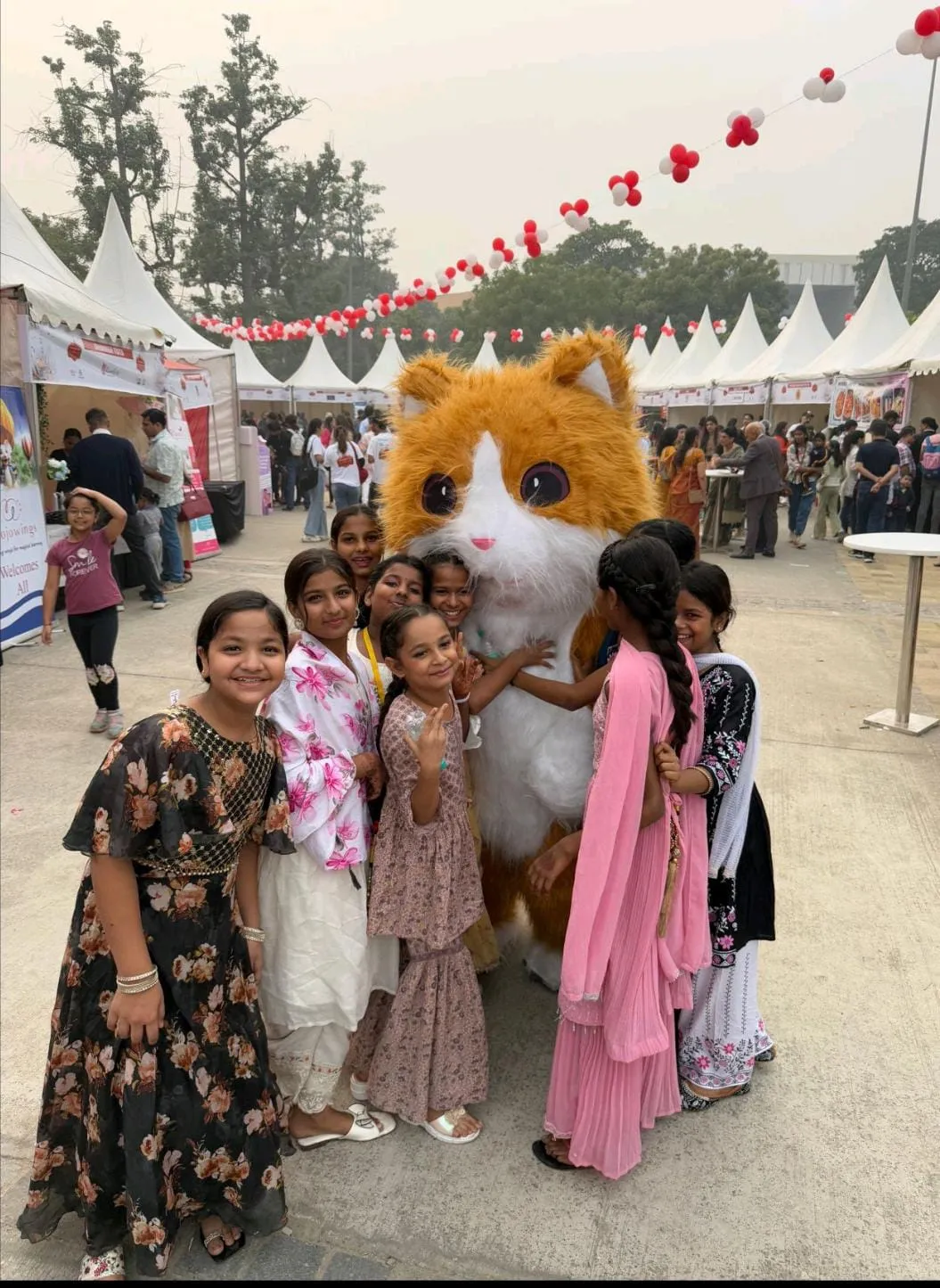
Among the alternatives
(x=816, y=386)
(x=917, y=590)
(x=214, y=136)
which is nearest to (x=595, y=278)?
(x=214, y=136)

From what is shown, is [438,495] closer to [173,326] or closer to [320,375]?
[173,326]

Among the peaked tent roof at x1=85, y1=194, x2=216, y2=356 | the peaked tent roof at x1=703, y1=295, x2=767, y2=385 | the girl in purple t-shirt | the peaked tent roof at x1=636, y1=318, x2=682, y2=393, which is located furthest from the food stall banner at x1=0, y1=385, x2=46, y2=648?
the peaked tent roof at x1=636, y1=318, x2=682, y2=393

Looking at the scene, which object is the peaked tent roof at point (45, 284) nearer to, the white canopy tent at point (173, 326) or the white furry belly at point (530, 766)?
the white canopy tent at point (173, 326)

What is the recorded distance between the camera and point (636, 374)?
244cm

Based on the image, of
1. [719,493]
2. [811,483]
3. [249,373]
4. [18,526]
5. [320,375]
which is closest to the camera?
[18,526]

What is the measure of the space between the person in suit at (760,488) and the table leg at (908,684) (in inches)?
211

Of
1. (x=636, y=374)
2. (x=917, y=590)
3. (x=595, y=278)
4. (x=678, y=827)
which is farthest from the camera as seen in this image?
(x=595, y=278)

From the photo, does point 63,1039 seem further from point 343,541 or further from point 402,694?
point 343,541

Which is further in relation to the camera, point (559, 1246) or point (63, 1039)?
point (559, 1246)

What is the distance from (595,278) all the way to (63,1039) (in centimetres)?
4559

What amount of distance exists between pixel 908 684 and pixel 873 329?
13.2 metres

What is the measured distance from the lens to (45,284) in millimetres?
6891

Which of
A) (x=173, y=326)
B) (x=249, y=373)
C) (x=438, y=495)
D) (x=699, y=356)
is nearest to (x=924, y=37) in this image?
(x=438, y=495)

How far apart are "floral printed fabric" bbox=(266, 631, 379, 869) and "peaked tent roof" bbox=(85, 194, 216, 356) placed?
11.1m
